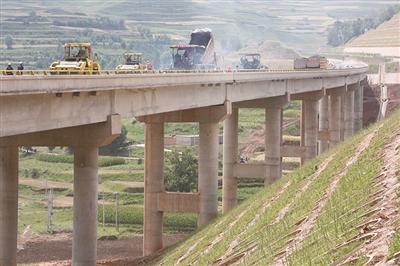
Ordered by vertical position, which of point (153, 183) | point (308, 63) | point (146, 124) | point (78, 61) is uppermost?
point (78, 61)

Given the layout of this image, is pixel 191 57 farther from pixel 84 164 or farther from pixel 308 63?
pixel 84 164

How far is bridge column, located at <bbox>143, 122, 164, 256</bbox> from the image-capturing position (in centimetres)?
5844

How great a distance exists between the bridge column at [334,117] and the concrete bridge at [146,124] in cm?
1435

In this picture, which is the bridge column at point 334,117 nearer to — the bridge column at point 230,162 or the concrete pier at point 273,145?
the concrete pier at point 273,145

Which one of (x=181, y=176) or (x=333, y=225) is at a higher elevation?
(x=333, y=225)

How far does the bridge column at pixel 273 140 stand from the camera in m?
74.8

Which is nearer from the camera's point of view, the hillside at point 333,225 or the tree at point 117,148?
the hillside at point 333,225

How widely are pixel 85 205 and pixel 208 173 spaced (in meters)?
18.6

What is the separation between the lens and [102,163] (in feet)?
393

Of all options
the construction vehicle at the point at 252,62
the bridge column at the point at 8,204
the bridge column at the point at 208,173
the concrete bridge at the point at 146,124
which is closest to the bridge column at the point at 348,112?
the construction vehicle at the point at 252,62

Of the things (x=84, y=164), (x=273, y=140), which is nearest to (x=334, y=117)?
(x=273, y=140)

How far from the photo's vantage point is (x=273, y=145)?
76688 millimetres

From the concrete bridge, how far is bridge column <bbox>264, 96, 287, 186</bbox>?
0.25ft

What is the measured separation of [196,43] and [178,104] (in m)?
28.7
